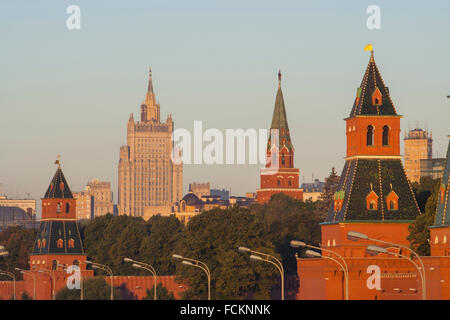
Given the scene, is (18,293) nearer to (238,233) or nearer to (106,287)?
(106,287)

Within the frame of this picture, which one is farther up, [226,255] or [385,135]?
[385,135]

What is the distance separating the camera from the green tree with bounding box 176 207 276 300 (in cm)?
15200

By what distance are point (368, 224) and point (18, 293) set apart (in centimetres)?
7676

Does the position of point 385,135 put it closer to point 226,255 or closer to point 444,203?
point 444,203

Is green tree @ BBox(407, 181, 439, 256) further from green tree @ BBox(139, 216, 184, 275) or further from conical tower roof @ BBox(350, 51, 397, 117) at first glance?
green tree @ BBox(139, 216, 184, 275)

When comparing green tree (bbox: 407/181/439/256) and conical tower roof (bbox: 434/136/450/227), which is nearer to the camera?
conical tower roof (bbox: 434/136/450/227)

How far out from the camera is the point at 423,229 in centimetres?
13212

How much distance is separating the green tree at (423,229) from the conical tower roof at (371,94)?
33.1ft

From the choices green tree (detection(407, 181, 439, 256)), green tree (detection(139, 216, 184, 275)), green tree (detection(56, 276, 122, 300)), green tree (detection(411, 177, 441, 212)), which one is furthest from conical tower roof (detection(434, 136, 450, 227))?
green tree (detection(139, 216, 184, 275))

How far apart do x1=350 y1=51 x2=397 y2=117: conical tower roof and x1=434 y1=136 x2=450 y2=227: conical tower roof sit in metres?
16.7

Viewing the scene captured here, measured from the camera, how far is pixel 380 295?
433ft

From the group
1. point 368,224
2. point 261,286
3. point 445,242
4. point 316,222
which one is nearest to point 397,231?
point 368,224

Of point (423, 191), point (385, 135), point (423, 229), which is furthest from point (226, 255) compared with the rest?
point (423, 229)

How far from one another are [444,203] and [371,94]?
19599mm
